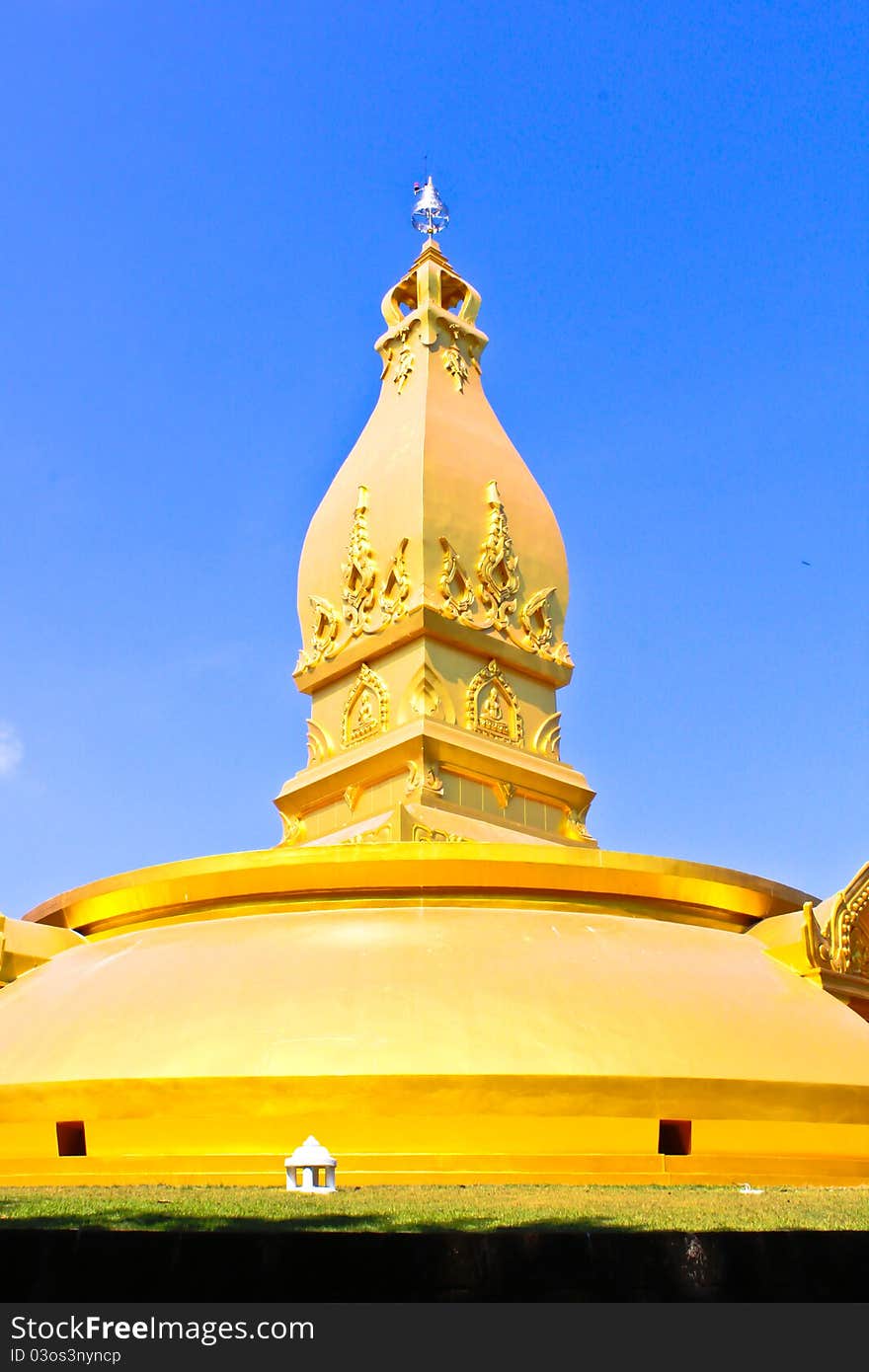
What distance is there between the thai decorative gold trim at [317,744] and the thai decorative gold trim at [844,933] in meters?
8.66

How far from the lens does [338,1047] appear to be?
1137 cm

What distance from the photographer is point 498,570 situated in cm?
2141

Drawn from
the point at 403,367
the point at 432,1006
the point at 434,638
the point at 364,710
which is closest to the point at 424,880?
→ the point at 432,1006

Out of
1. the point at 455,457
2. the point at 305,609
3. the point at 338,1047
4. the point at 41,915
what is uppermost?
the point at 455,457

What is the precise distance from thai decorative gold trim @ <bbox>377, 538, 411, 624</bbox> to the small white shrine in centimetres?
1165

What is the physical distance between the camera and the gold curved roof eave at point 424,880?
13266 mm

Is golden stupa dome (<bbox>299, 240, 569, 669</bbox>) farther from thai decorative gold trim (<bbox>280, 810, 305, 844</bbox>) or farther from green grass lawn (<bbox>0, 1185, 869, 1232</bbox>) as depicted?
green grass lawn (<bbox>0, 1185, 869, 1232</bbox>)

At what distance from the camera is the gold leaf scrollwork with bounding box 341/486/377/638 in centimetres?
2127

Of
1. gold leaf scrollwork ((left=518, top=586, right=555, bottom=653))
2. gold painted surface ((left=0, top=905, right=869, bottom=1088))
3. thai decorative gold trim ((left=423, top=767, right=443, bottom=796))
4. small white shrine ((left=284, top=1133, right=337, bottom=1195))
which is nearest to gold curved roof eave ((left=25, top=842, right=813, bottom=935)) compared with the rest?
gold painted surface ((left=0, top=905, right=869, bottom=1088))

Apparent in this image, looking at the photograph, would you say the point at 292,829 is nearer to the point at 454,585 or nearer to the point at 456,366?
the point at 454,585

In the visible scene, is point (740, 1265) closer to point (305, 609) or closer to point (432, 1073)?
point (432, 1073)

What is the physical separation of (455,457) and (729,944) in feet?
34.2
